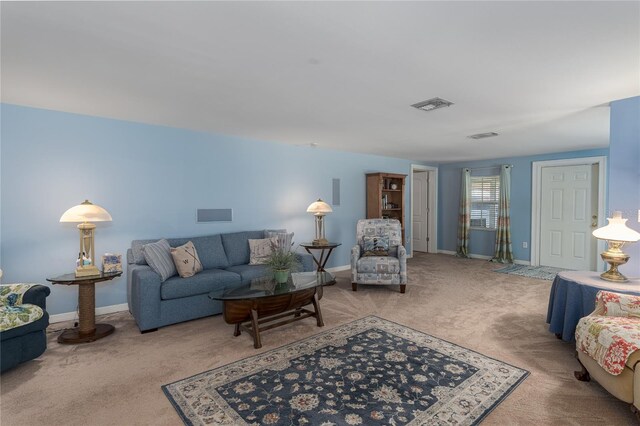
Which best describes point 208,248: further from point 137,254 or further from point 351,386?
point 351,386

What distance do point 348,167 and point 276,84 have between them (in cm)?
A: 366

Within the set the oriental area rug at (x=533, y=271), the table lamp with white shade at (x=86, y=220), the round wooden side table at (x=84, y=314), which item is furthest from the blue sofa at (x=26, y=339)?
the oriental area rug at (x=533, y=271)

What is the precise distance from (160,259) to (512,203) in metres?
6.66

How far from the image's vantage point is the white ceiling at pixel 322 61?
172 centimetres

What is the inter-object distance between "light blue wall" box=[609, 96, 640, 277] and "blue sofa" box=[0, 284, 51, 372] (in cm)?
521

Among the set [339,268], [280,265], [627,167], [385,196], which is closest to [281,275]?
[280,265]

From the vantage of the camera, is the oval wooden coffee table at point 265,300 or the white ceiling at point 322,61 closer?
the white ceiling at point 322,61

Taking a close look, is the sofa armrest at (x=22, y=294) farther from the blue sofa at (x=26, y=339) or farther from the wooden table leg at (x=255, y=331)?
the wooden table leg at (x=255, y=331)

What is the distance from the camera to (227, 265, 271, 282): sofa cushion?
3.91 meters

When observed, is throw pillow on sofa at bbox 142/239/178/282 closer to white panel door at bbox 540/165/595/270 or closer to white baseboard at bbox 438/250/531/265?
white baseboard at bbox 438/250/531/265

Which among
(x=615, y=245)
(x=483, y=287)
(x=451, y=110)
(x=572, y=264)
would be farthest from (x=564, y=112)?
(x=572, y=264)

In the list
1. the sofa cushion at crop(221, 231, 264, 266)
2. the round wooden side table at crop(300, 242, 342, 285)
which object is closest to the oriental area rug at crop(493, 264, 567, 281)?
the round wooden side table at crop(300, 242, 342, 285)

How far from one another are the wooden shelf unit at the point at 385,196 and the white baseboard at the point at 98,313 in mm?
4331

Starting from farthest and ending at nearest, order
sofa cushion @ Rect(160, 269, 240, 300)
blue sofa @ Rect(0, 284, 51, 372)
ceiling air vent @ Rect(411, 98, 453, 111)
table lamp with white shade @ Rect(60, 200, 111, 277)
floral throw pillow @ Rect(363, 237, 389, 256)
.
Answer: floral throw pillow @ Rect(363, 237, 389, 256)
sofa cushion @ Rect(160, 269, 240, 300)
ceiling air vent @ Rect(411, 98, 453, 111)
table lamp with white shade @ Rect(60, 200, 111, 277)
blue sofa @ Rect(0, 284, 51, 372)
